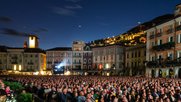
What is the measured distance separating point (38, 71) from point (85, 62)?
20.6 metres

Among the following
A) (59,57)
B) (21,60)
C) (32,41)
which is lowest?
(21,60)

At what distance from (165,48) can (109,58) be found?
180ft

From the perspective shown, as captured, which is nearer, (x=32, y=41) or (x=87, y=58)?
(x=87, y=58)

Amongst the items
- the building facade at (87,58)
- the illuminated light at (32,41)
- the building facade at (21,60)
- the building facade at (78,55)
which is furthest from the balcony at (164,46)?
the illuminated light at (32,41)

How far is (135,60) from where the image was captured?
99875mm

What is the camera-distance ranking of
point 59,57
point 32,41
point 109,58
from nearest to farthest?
point 109,58
point 59,57
point 32,41

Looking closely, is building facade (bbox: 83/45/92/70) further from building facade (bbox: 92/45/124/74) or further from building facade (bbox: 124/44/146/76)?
building facade (bbox: 124/44/146/76)

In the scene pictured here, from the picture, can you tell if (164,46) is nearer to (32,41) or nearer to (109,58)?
(109,58)

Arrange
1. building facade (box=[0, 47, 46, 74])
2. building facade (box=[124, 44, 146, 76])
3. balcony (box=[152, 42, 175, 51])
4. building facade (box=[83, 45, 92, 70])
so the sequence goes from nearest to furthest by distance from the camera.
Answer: balcony (box=[152, 42, 175, 51])
building facade (box=[124, 44, 146, 76])
building facade (box=[83, 45, 92, 70])
building facade (box=[0, 47, 46, 74])

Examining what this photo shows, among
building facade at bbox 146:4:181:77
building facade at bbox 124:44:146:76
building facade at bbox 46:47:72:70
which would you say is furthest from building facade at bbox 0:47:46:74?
building facade at bbox 146:4:181:77

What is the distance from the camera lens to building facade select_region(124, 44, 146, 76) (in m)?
94.0

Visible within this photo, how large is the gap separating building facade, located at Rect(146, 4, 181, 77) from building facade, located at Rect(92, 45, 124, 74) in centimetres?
3775

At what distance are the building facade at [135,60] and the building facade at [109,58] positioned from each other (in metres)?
7.46

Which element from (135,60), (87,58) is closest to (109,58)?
(87,58)
